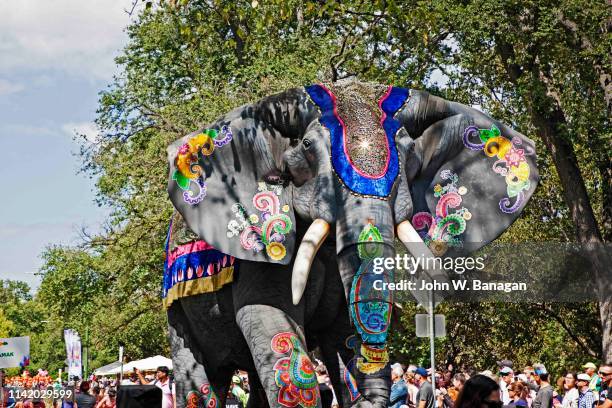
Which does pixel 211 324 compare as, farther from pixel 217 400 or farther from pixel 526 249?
pixel 526 249

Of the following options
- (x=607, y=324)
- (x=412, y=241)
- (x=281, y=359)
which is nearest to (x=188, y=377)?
(x=281, y=359)

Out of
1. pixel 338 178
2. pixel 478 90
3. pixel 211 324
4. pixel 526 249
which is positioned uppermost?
pixel 478 90

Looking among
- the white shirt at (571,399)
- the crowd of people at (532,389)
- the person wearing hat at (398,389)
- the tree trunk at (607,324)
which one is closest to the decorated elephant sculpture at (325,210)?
the crowd of people at (532,389)

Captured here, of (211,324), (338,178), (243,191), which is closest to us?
(338,178)

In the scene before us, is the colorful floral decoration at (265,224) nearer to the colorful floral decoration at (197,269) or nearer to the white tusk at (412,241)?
the colorful floral decoration at (197,269)

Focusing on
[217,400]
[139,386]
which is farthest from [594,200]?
[139,386]

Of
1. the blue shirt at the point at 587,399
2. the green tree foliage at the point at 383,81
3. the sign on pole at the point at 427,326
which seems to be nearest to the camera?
the blue shirt at the point at 587,399

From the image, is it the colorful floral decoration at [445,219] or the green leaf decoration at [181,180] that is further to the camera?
the colorful floral decoration at [445,219]

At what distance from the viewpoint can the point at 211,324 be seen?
31.9 feet

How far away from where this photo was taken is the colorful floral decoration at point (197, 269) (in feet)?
30.4

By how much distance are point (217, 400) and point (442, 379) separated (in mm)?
10818

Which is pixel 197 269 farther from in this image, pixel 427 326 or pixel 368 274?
pixel 427 326

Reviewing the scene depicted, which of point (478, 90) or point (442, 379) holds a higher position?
point (478, 90)

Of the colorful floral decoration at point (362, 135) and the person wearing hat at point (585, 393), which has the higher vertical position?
the colorful floral decoration at point (362, 135)
